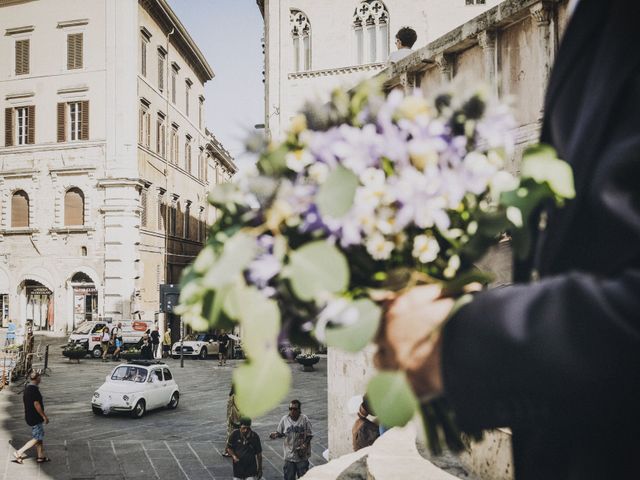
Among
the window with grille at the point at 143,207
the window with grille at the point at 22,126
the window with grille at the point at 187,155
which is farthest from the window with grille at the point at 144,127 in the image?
the window with grille at the point at 187,155

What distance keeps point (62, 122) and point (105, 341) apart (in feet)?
34.5

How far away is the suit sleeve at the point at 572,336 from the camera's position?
87cm

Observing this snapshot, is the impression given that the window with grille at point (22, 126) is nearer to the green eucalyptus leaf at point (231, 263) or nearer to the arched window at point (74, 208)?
the arched window at point (74, 208)

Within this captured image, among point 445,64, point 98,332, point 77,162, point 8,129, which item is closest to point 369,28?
point 77,162

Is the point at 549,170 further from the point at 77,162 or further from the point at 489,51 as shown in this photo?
the point at 77,162

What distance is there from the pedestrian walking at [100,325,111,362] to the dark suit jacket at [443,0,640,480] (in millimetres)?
26729

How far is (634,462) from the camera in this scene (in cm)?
97

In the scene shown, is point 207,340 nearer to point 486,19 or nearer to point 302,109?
point 486,19

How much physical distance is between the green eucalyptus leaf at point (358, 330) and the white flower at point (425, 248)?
14cm

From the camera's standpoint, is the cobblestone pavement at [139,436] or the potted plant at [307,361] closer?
the cobblestone pavement at [139,436]

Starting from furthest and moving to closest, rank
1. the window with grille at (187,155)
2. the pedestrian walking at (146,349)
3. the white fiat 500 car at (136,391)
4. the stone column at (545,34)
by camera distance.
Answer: the window with grille at (187,155) < the pedestrian walking at (146,349) < the white fiat 500 car at (136,391) < the stone column at (545,34)

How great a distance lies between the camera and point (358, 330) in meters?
1.08

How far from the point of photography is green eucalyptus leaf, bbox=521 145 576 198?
1062 mm

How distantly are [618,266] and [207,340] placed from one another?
28771mm
